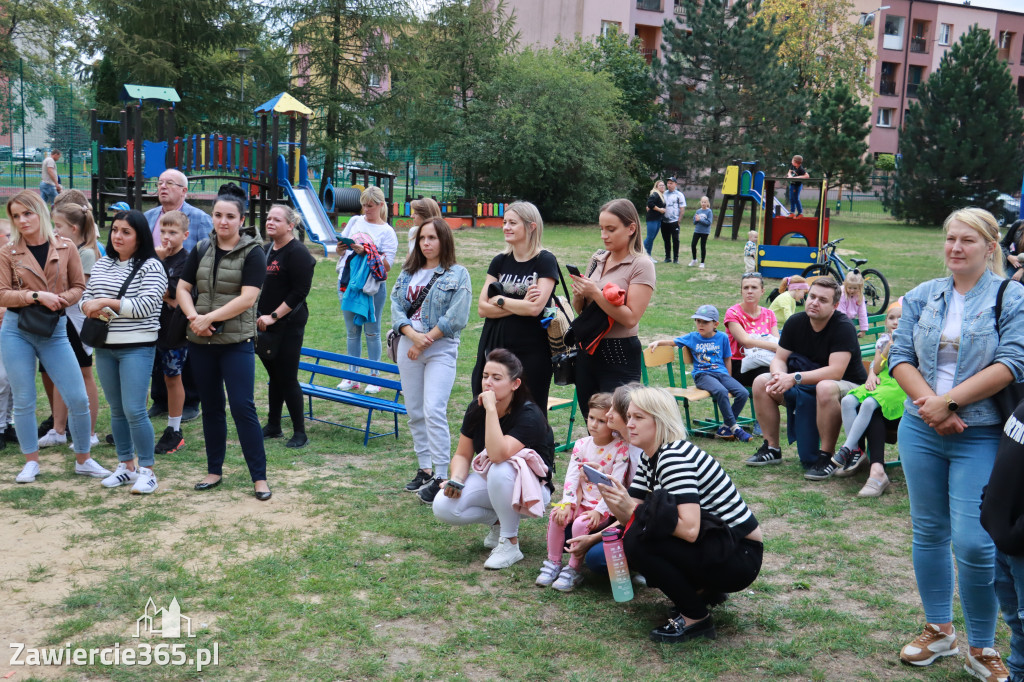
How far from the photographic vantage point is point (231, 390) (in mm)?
5496

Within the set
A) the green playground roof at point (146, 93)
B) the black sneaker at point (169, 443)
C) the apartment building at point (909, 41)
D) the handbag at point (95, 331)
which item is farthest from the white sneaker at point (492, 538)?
the apartment building at point (909, 41)

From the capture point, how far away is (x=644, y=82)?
3578 cm

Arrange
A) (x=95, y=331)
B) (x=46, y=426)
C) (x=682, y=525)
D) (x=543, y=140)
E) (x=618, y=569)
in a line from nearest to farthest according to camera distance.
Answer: (x=682, y=525), (x=618, y=569), (x=95, y=331), (x=46, y=426), (x=543, y=140)

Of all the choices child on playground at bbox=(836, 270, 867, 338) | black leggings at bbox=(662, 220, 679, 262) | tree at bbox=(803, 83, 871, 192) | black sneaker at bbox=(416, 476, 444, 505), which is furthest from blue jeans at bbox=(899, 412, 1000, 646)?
tree at bbox=(803, 83, 871, 192)

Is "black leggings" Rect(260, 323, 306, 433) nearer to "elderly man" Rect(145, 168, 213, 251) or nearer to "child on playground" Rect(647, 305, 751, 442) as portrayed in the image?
"elderly man" Rect(145, 168, 213, 251)

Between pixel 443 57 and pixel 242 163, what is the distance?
47.5 ft

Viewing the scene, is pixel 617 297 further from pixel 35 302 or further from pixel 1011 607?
pixel 35 302

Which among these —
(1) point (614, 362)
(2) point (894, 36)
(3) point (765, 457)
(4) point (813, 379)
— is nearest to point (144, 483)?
(1) point (614, 362)

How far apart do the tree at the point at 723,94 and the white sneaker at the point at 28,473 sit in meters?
Result: 30.4

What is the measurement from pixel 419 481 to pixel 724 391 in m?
2.65

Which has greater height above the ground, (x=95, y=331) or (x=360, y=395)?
(x=95, y=331)

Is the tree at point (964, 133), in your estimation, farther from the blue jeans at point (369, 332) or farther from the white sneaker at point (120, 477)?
the white sneaker at point (120, 477)

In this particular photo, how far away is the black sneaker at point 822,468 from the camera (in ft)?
20.2

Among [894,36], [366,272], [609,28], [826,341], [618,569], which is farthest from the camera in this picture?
[894,36]
